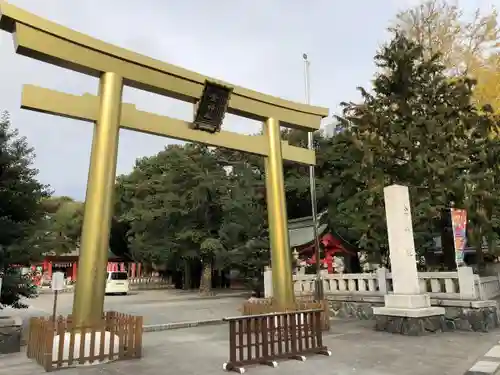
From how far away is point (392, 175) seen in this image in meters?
15.1

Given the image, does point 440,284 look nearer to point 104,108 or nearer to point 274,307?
point 274,307

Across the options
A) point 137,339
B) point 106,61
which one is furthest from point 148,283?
point 106,61

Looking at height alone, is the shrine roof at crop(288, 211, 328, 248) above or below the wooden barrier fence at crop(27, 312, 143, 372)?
above

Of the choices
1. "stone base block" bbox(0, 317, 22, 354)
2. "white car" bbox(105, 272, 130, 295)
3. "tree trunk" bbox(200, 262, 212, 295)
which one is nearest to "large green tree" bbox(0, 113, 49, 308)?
"stone base block" bbox(0, 317, 22, 354)

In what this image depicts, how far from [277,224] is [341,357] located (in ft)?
12.8

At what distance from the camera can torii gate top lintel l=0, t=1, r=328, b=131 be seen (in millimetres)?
7398

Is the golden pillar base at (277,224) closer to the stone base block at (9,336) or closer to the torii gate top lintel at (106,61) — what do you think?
the torii gate top lintel at (106,61)

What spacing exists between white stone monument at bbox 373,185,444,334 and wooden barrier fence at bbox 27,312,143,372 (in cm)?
661

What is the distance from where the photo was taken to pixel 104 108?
8.17 metres

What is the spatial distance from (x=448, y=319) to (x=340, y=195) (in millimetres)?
7585

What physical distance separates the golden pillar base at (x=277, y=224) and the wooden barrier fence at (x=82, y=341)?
3960 millimetres

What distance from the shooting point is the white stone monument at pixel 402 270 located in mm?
10398

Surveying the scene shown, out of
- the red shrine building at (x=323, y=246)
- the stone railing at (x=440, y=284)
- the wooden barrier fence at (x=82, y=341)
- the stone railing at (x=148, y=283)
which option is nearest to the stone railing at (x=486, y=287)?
the stone railing at (x=440, y=284)

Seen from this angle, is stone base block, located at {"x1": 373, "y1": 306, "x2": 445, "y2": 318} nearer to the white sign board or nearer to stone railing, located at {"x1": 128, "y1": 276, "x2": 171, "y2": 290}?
the white sign board
